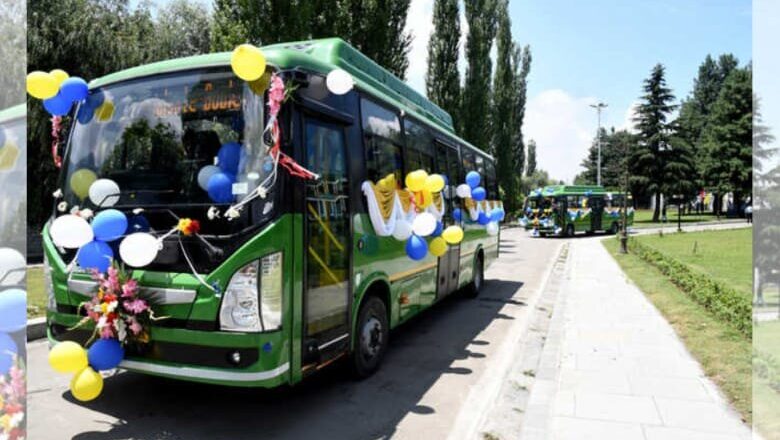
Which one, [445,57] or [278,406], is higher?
[445,57]

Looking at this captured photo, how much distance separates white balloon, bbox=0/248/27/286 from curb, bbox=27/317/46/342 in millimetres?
4737

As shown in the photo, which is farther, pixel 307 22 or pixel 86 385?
pixel 307 22

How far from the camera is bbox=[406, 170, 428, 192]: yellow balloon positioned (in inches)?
254

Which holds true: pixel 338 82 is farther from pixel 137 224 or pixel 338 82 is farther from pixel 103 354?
pixel 103 354

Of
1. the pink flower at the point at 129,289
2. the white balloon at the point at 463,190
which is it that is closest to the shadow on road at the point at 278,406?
the pink flower at the point at 129,289

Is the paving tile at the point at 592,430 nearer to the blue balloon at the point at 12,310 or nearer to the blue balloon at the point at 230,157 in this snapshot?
the blue balloon at the point at 230,157

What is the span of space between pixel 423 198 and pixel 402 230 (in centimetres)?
93

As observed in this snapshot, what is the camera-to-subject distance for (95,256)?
3996 mm

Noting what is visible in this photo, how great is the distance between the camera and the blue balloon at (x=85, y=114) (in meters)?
4.68

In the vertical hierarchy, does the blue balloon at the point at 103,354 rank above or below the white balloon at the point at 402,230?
below

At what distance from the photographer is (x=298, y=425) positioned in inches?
178

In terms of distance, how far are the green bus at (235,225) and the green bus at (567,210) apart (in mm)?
28205

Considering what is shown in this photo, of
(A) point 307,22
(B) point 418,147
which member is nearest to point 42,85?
(B) point 418,147

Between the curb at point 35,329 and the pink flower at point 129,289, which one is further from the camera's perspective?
the curb at point 35,329
